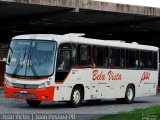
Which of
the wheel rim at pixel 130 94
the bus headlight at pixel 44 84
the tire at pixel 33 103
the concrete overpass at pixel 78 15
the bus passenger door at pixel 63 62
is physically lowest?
the tire at pixel 33 103

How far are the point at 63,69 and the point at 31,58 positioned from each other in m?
1.22

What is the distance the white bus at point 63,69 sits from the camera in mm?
21125

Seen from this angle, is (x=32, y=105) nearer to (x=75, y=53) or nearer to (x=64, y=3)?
(x=75, y=53)

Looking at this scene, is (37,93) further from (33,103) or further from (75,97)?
(33,103)

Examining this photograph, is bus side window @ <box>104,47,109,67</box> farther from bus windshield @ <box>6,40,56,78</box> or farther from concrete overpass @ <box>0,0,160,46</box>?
concrete overpass @ <box>0,0,160,46</box>

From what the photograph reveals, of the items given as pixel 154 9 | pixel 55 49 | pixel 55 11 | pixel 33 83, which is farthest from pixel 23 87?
pixel 154 9

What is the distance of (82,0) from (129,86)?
13.6 meters

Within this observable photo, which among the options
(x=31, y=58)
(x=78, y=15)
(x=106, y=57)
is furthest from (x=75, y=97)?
(x=78, y=15)

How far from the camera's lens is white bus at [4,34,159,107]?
21.1 meters

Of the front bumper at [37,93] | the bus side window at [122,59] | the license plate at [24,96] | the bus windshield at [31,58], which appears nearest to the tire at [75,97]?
the front bumper at [37,93]

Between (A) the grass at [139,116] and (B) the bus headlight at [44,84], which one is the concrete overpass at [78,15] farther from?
(A) the grass at [139,116]

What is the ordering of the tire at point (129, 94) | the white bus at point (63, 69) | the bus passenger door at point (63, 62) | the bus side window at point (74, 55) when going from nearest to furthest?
the white bus at point (63, 69), the bus passenger door at point (63, 62), the bus side window at point (74, 55), the tire at point (129, 94)

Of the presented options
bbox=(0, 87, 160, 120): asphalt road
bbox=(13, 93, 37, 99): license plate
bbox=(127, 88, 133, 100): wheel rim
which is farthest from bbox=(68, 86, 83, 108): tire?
bbox=(127, 88, 133, 100): wheel rim

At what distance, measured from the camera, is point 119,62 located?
2577 centimetres
